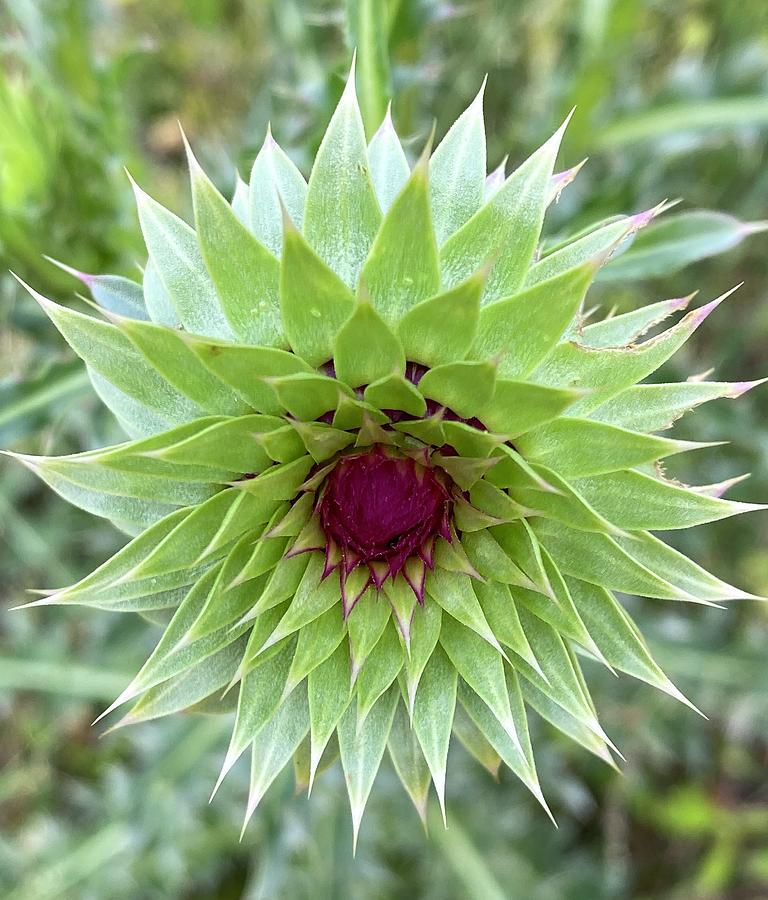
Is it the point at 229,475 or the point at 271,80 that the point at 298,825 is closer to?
the point at 229,475

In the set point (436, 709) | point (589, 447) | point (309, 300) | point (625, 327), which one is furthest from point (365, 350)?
point (436, 709)

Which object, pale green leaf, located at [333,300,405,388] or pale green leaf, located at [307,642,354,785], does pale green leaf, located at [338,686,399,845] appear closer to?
pale green leaf, located at [307,642,354,785]

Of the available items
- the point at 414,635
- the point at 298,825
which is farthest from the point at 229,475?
the point at 298,825

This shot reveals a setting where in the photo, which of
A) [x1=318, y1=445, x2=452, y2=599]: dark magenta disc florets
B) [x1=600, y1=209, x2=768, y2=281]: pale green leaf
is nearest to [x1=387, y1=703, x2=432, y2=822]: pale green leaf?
[x1=318, y1=445, x2=452, y2=599]: dark magenta disc florets

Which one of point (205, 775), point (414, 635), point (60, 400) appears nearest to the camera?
point (414, 635)

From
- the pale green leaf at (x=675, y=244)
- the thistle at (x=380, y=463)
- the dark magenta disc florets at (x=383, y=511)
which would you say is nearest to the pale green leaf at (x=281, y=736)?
the thistle at (x=380, y=463)

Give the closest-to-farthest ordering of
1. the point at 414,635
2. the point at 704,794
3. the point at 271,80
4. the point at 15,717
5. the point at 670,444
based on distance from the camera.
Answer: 1. the point at 670,444
2. the point at 414,635
3. the point at 271,80
4. the point at 704,794
5. the point at 15,717
